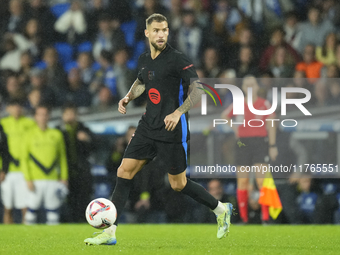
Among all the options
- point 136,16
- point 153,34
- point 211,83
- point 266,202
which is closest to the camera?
point 153,34

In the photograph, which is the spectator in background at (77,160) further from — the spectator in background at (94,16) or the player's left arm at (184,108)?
the player's left arm at (184,108)

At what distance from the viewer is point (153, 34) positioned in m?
5.06

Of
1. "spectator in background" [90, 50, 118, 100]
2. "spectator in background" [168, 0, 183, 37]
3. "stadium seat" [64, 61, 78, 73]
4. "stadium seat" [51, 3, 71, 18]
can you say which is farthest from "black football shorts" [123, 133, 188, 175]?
"stadium seat" [51, 3, 71, 18]

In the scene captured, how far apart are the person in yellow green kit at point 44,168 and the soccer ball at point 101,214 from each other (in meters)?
3.19

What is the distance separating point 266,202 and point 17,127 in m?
3.44

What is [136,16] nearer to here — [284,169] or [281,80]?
[281,80]

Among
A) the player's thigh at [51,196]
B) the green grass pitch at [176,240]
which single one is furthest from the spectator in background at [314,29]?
the player's thigh at [51,196]

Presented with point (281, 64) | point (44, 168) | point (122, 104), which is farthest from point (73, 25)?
point (122, 104)

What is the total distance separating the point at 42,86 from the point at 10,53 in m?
0.95

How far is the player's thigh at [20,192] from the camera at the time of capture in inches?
315

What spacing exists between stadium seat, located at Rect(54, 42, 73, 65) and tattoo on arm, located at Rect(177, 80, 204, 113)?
415 centimetres

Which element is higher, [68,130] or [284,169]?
[68,130]

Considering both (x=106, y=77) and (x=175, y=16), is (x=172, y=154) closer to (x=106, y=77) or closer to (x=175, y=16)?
(x=106, y=77)

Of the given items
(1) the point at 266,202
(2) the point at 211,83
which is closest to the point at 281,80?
(2) the point at 211,83
